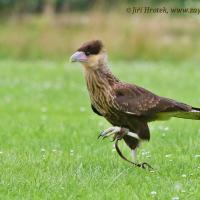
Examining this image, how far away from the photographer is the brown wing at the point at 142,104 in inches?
263

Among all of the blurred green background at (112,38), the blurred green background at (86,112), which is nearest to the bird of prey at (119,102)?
the blurred green background at (86,112)

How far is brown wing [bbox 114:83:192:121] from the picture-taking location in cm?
668

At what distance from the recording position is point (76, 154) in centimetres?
770

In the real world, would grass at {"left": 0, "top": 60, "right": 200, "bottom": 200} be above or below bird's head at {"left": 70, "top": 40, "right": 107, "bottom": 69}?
below

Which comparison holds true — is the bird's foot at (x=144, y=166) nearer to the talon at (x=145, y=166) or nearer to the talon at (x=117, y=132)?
the talon at (x=145, y=166)

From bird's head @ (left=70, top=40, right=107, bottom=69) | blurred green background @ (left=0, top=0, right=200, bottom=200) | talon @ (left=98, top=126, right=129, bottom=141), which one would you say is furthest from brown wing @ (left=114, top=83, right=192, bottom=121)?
blurred green background @ (left=0, top=0, right=200, bottom=200)

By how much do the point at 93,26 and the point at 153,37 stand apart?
2.16 metres

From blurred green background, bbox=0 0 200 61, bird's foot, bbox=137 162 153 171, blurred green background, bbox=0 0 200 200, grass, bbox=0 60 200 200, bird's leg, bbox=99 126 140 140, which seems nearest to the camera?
grass, bbox=0 60 200 200

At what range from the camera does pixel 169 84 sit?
16719 mm

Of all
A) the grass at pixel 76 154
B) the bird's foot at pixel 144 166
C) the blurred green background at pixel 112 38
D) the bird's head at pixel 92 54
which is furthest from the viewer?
the blurred green background at pixel 112 38

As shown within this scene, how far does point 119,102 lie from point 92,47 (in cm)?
57

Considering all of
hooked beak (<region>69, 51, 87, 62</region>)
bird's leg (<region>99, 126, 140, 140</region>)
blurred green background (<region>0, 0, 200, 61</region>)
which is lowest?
blurred green background (<region>0, 0, 200, 61</region>)

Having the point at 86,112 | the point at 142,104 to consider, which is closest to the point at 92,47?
the point at 142,104

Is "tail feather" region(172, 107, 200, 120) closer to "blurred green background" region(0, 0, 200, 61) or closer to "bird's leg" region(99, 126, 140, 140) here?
"bird's leg" region(99, 126, 140, 140)
